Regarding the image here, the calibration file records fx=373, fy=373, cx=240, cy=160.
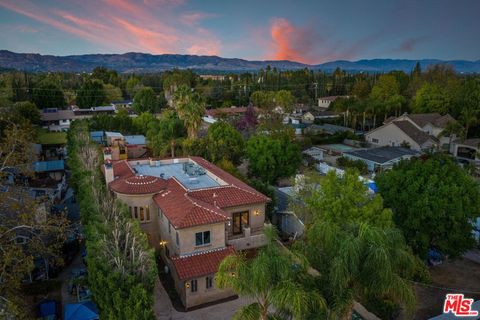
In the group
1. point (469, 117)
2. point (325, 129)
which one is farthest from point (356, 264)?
point (325, 129)

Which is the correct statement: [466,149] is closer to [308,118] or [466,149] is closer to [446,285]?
[308,118]

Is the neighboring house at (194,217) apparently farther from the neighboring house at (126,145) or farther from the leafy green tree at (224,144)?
the neighboring house at (126,145)

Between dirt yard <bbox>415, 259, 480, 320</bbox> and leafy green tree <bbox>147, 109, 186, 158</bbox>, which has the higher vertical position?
leafy green tree <bbox>147, 109, 186, 158</bbox>

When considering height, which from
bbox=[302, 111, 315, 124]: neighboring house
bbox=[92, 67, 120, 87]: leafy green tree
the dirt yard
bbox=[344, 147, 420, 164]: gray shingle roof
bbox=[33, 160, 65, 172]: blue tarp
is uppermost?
bbox=[92, 67, 120, 87]: leafy green tree

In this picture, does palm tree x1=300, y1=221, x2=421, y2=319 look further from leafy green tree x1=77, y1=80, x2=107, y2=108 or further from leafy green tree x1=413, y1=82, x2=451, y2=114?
leafy green tree x1=77, y1=80, x2=107, y2=108

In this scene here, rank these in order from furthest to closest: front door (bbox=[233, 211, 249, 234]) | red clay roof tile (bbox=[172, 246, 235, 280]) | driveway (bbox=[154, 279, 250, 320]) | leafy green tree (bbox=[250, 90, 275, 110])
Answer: leafy green tree (bbox=[250, 90, 275, 110]) → front door (bbox=[233, 211, 249, 234]) → red clay roof tile (bbox=[172, 246, 235, 280]) → driveway (bbox=[154, 279, 250, 320])

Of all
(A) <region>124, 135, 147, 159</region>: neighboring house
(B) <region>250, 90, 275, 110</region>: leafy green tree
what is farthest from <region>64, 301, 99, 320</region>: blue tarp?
(B) <region>250, 90, 275, 110</region>: leafy green tree
